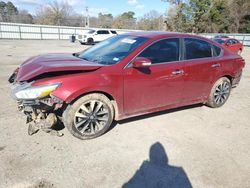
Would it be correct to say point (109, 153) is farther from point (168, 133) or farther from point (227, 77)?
point (227, 77)

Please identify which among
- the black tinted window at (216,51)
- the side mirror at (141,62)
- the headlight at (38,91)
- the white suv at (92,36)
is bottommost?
the headlight at (38,91)

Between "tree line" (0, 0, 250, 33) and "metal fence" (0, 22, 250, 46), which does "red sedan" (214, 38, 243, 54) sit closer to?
"metal fence" (0, 22, 250, 46)

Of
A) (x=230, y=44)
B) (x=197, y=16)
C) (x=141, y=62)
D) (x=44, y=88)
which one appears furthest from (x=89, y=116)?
(x=197, y=16)

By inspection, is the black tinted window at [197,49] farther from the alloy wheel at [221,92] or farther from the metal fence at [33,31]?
the metal fence at [33,31]

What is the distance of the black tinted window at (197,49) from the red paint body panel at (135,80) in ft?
0.39

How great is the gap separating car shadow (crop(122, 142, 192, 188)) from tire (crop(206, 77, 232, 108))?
232 centimetres

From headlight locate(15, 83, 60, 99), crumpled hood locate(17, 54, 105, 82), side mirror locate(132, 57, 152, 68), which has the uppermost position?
side mirror locate(132, 57, 152, 68)

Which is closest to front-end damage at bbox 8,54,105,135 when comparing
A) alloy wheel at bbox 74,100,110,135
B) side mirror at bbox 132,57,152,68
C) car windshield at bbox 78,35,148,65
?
alloy wheel at bbox 74,100,110,135

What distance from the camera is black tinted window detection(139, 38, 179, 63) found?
3551 millimetres

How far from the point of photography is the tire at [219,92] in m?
4.66

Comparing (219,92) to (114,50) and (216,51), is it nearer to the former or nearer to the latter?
(216,51)

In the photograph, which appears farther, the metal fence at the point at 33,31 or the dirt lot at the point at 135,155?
the metal fence at the point at 33,31

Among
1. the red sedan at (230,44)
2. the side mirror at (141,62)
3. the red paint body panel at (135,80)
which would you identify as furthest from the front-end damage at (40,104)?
the red sedan at (230,44)

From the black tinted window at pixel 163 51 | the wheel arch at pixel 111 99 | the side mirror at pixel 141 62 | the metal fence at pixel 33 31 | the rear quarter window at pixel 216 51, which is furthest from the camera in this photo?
the metal fence at pixel 33 31
